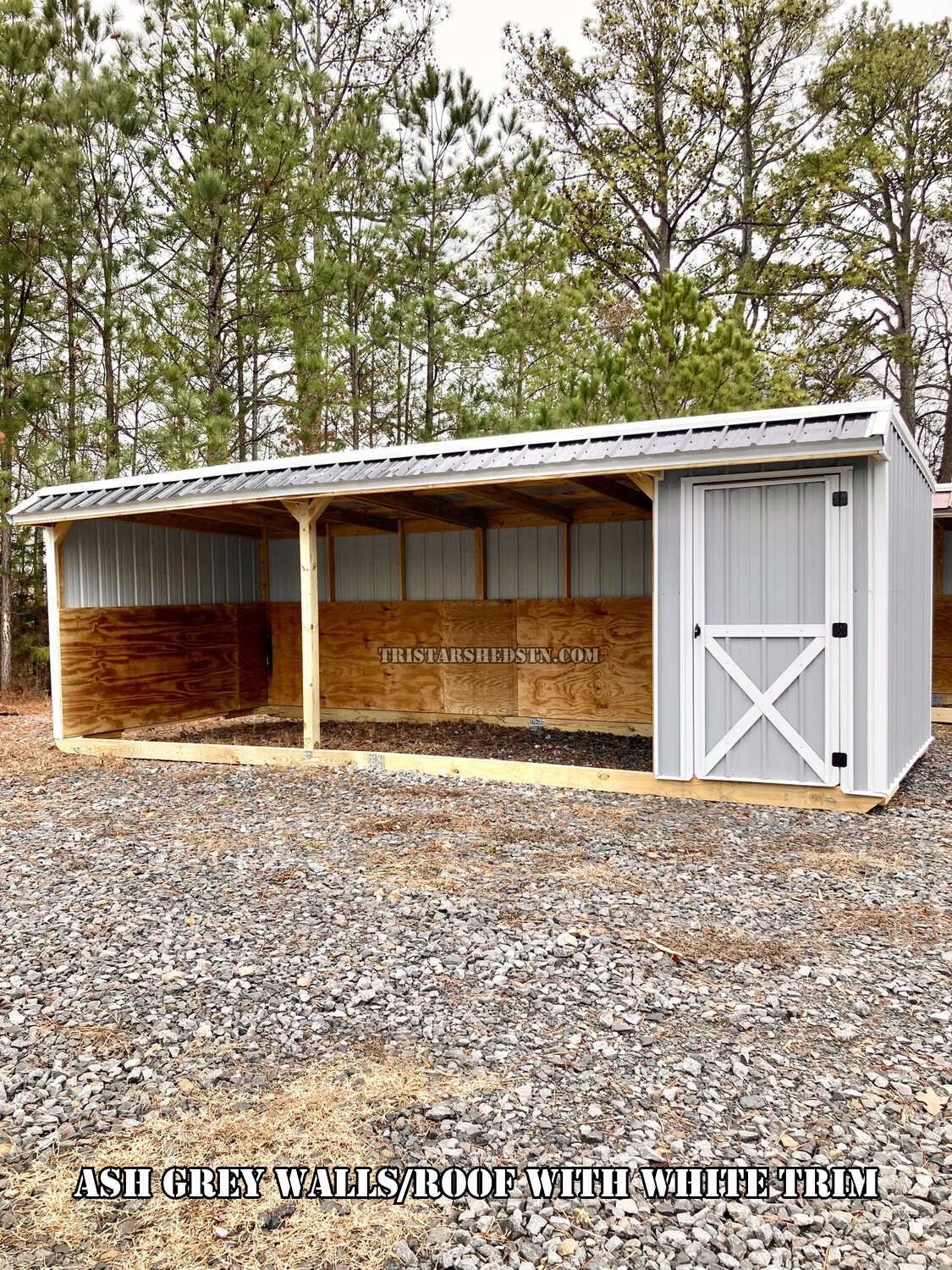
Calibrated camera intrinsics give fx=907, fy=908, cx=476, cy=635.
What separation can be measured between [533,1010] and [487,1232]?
101cm

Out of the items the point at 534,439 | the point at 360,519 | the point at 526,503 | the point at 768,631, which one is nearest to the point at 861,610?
the point at 768,631

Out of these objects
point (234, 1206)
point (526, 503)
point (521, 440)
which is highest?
point (521, 440)

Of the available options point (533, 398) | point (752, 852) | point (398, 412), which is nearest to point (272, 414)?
point (398, 412)

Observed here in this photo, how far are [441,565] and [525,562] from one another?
0.92 meters

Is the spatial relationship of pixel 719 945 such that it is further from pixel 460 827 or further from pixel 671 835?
pixel 460 827

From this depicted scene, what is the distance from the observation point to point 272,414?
13.7m

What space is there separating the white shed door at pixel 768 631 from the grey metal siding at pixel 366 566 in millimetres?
4548

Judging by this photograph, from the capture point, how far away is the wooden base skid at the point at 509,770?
5.43m

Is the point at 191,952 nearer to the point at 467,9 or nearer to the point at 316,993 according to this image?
the point at 316,993

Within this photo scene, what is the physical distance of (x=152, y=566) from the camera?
8.84m

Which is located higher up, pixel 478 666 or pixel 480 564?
pixel 480 564

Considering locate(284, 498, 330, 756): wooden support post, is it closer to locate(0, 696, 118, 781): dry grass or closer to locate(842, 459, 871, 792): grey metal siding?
locate(0, 696, 118, 781): dry grass

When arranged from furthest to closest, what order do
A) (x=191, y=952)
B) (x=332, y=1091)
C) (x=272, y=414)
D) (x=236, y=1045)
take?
1. (x=272, y=414)
2. (x=191, y=952)
3. (x=236, y=1045)
4. (x=332, y=1091)

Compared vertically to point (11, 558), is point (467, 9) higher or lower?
higher
